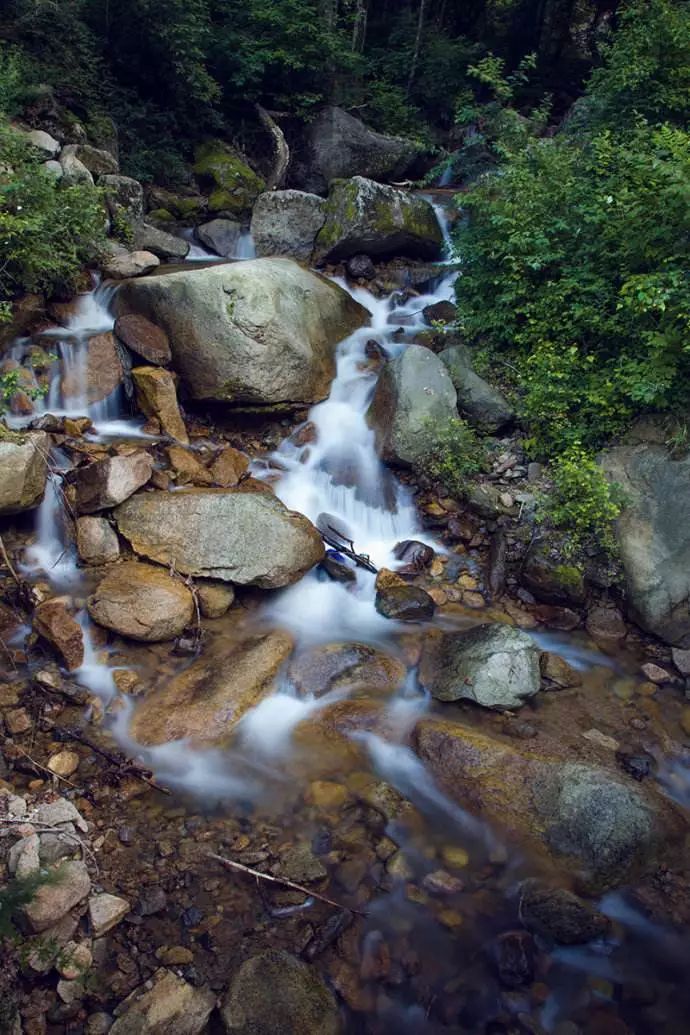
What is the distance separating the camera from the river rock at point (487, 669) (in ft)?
17.0

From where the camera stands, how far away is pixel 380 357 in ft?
29.4

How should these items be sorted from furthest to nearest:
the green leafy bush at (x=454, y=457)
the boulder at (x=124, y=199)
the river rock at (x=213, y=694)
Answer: the boulder at (x=124, y=199) < the green leafy bush at (x=454, y=457) < the river rock at (x=213, y=694)

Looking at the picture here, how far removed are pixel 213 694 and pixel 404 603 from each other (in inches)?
85.3

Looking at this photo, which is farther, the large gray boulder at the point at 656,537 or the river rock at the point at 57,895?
the large gray boulder at the point at 656,537

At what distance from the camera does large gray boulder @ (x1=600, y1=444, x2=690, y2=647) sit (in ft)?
19.6

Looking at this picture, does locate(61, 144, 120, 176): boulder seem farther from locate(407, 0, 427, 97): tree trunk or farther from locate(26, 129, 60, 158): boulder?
locate(407, 0, 427, 97): tree trunk

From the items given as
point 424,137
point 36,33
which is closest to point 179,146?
point 36,33

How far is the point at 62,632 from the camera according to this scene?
509 cm

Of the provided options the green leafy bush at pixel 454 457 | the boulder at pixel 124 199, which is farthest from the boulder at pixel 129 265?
the green leafy bush at pixel 454 457

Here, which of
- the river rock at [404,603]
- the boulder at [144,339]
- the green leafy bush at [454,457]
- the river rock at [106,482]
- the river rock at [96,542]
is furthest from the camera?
the boulder at [144,339]

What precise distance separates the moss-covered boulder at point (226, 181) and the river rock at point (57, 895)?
454 inches

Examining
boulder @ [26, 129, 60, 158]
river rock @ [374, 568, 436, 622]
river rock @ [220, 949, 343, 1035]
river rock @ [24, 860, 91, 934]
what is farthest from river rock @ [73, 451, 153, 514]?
boulder @ [26, 129, 60, 158]

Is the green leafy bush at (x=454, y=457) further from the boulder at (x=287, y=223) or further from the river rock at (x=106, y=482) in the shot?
the boulder at (x=287, y=223)

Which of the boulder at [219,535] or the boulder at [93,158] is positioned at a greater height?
the boulder at [93,158]
